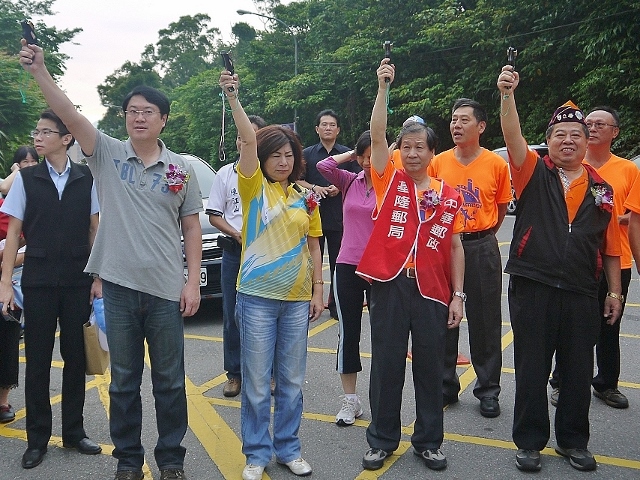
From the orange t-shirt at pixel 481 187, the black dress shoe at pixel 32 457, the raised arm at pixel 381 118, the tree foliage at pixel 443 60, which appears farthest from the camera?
the tree foliage at pixel 443 60

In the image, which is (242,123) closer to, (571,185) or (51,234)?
(51,234)

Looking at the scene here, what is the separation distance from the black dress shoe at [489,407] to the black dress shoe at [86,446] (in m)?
2.51

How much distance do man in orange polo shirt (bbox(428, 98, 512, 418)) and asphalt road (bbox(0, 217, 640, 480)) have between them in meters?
0.28

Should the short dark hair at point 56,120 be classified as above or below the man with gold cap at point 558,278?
above

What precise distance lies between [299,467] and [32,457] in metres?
1.56

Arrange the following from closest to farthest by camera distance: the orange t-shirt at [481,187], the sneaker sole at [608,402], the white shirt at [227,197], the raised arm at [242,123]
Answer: the raised arm at [242,123]
the orange t-shirt at [481,187]
the sneaker sole at [608,402]
the white shirt at [227,197]

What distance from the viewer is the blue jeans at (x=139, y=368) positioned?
341cm

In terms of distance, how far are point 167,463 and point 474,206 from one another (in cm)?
252

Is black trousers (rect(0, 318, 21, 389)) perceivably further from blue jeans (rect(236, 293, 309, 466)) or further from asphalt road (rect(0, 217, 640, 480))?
blue jeans (rect(236, 293, 309, 466))

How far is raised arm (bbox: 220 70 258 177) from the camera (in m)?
3.25

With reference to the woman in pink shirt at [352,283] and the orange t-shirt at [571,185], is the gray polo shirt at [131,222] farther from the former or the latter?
the orange t-shirt at [571,185]

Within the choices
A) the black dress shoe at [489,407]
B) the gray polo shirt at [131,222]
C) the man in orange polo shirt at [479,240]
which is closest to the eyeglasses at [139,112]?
the gray polo shirt at [131,222]

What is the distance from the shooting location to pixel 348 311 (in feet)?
14.1

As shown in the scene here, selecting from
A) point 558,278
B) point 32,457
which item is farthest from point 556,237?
point 32,457
